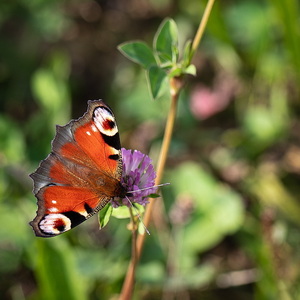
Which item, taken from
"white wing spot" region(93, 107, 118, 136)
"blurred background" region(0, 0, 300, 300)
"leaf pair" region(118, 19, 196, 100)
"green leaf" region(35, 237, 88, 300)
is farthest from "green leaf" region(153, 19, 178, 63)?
"green leaf" region(35, 237, 88, 300)

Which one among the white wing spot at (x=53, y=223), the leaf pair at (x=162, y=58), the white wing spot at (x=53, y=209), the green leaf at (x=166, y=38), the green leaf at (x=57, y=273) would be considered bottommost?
the white wing spot at (x=53, y=223)

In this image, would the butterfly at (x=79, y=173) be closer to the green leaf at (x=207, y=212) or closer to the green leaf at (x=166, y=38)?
the green leaf at (x=166, y=38)

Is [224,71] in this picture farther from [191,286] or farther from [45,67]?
[191,286]

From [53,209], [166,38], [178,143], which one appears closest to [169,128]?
[166,38]

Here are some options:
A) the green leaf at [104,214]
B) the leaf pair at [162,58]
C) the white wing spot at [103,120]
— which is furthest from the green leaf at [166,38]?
the green leaf at [104,214]

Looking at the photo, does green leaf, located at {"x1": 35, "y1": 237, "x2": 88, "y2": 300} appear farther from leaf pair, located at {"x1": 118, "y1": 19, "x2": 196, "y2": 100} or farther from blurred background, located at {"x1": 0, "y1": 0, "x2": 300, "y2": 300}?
leaf pair, located at {"x1": 118, "y1": 19, "x2": 196, "y2": 100}

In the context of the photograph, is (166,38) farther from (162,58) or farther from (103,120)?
(103,120)
